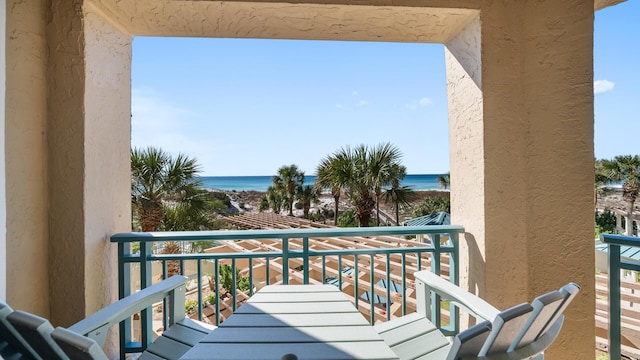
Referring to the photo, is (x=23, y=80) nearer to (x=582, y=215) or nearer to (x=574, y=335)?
(x=582, y=215)

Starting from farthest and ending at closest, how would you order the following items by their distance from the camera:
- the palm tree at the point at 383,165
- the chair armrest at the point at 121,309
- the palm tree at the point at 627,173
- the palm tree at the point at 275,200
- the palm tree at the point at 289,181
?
1. the palm tree at the point at 275,200
2. the palm tree at the point at 289,181
3. the palm tree at the point at 627,173
4. the palm tree at the point at 383,165
5. the chair armrest at the point at 121,309

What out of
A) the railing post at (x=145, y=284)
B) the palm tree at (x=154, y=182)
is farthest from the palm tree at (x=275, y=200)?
the railing post at (x=145, y=284)

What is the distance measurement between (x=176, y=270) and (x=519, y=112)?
23.3 ft

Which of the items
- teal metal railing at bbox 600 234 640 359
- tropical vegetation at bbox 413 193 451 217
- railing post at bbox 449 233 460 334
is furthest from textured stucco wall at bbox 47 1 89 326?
tropical vegetation at bbox 413 193 451 217

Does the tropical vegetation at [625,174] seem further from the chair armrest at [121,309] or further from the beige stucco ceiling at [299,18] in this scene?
the chair armrest at [121,309]

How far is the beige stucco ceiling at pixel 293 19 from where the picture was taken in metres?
1.91

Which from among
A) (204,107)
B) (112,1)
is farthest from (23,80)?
(204,107)

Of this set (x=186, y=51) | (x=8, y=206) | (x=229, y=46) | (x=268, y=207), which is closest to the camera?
(x=8, y=206)

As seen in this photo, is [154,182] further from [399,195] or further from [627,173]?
[627,173]

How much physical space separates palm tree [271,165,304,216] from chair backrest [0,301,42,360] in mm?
19328

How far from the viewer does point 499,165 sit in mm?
1950

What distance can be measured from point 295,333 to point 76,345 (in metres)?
0.64

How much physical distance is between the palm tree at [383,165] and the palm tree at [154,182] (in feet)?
21.2

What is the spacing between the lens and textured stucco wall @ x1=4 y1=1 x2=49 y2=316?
1612 millimetres
